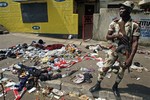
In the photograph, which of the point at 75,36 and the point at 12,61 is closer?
the point at 12,61

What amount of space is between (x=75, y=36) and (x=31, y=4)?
12.9 feet

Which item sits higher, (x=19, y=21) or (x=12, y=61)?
(x=19, y=21)

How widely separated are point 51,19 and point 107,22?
410 centimetres

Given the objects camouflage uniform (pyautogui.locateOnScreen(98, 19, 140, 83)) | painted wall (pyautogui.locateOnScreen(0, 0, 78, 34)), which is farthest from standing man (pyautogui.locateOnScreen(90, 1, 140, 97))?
painted wall (pyautogui.locateOnScreen(0, 0, 78, 34))

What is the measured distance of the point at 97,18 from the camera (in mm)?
10039

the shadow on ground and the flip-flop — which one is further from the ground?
the flip-flop

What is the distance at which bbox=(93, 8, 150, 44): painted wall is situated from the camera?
359 inches

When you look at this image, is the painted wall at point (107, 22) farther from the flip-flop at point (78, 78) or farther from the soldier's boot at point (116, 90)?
the soldier's boot at point (116, 90)

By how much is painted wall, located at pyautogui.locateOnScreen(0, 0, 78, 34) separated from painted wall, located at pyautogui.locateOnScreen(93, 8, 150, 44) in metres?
1.76

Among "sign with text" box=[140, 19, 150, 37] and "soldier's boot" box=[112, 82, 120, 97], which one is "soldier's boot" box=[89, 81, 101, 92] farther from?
"sign with text" box=[140, 19, 150, 37]

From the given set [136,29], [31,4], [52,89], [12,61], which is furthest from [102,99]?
[31,4]

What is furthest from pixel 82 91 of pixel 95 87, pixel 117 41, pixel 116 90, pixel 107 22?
pixel 107 22

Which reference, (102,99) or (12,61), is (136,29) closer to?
(102,99)

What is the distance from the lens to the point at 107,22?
9.81 m
